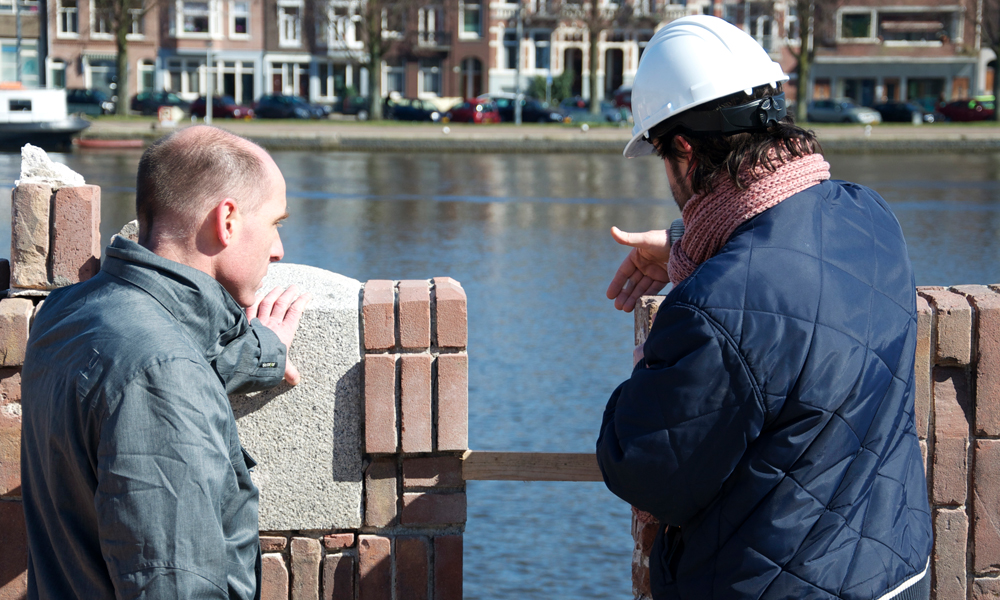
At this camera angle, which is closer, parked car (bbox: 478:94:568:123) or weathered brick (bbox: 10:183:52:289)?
weathered brick (bbox: 10:183:52:289)

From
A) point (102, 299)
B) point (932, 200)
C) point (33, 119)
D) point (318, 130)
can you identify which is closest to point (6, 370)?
point (102, 299)

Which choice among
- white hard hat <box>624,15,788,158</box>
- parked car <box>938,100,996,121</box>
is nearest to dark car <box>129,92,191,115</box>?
parked car <box>938,100,996,121</box>

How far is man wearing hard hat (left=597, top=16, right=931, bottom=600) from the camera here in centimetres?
185

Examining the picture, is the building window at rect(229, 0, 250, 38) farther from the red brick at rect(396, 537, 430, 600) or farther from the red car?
the red brick at rect(396, 537, 430, 600)

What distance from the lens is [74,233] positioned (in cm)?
303

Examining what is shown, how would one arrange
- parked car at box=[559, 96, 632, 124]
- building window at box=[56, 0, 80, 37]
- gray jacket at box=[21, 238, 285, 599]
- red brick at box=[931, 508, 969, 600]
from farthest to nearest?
building window at box=[56, 0, 80, 37] → parked car at box=[559, 96, 632, 124] → red brick at box=[931, 508, 969, 600] → gray jacket at box=[21, 238, 285, 599]

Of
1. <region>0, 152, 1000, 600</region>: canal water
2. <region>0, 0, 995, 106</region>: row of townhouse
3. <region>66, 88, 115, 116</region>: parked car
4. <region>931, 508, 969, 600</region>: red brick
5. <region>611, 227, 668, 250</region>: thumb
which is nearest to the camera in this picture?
<region>611, 227, 668, 250</region>: thumb

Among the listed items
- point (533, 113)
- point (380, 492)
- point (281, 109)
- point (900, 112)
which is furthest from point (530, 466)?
point (900, 112)

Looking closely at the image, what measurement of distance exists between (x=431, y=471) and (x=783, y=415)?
4.44 ft

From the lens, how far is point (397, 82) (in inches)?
2286

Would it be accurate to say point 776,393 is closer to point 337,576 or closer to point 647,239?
point 647,239

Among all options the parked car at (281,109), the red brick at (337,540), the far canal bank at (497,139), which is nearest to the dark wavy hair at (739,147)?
the red brick at (337,540)

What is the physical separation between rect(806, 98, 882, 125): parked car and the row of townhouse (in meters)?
10.6

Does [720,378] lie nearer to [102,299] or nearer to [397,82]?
[102,299]
